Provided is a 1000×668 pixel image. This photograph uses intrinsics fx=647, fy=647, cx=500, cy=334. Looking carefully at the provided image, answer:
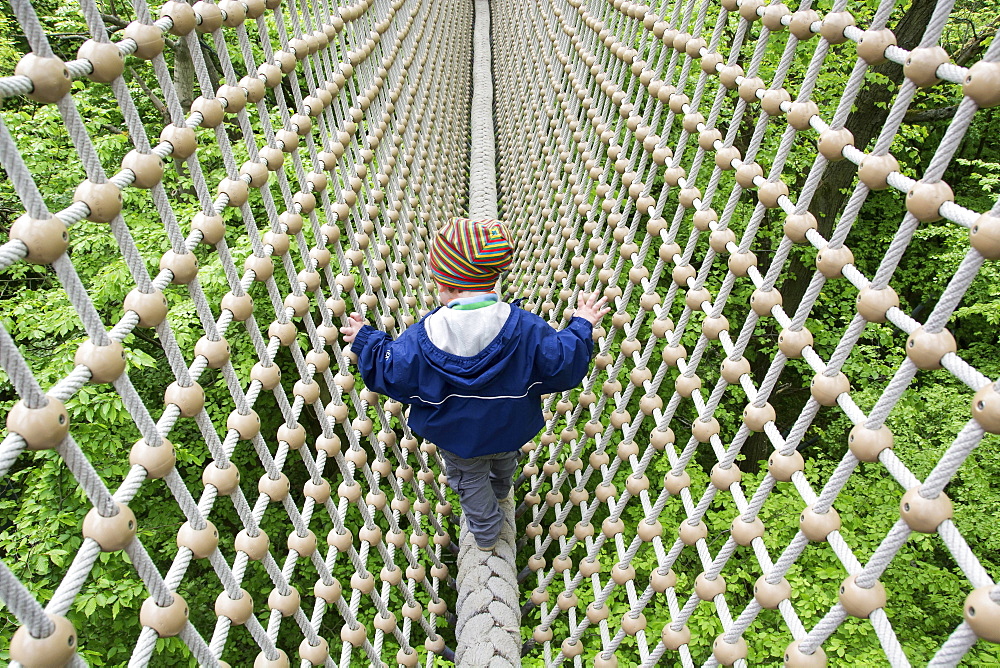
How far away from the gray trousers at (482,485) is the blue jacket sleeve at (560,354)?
9.5 inches

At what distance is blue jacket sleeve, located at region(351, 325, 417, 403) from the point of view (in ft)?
4.00

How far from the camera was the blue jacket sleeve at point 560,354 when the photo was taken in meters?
1.24

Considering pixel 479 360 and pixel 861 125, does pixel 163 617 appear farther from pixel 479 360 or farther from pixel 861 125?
pixel 861 125

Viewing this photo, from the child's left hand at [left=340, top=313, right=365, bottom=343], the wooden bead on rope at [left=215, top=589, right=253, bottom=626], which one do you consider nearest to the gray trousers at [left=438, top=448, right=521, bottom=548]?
the child's left hand at [left=340, top=313, right=365, bottom=343]

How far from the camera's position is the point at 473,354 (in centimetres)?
121

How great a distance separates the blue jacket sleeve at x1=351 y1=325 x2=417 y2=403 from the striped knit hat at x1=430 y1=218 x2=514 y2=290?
0.48ft

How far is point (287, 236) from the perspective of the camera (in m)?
1.11

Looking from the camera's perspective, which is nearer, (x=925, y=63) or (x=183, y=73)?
Answer: (x=925, y=63)

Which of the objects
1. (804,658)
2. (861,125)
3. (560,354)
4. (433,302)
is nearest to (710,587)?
(804,658)

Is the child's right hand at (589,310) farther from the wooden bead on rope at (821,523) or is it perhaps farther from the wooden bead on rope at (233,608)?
the wooden bead on rope at (233,608)

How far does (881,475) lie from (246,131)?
2972mm

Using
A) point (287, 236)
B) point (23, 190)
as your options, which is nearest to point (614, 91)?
point (287, 236)

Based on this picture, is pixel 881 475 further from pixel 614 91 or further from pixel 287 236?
pixel 287 236

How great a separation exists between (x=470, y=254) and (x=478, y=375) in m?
0.23
